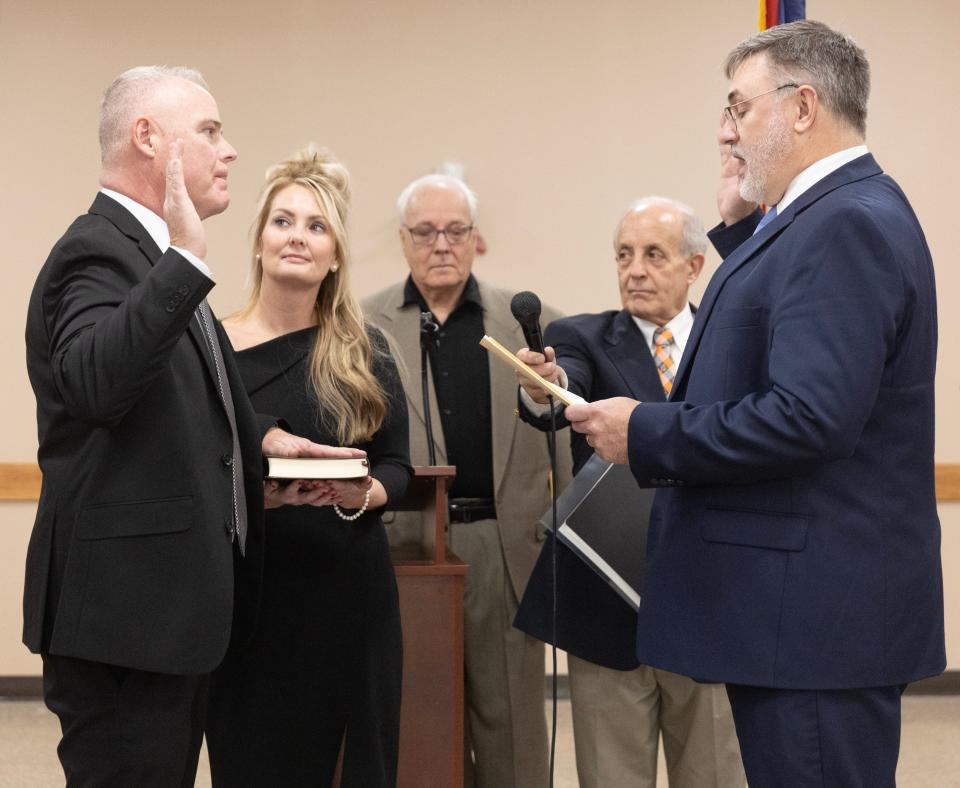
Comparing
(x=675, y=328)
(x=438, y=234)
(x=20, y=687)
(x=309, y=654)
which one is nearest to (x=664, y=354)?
(x=675, y=328)

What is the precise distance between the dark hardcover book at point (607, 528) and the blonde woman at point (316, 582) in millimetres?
390

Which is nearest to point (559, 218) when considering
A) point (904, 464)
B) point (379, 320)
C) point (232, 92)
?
point (232, 92)

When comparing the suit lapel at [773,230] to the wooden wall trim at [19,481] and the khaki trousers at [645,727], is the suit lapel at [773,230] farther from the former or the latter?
the wooden wall trim at [19,481]

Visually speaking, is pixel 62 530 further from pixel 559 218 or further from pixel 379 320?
pixel 559 218

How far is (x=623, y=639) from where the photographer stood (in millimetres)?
2746

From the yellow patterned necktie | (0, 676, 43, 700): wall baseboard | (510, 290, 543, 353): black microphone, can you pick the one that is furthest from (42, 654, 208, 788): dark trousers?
(0, 676, 43, 700): wall baseboard

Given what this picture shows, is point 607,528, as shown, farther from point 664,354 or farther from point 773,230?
point 773,230

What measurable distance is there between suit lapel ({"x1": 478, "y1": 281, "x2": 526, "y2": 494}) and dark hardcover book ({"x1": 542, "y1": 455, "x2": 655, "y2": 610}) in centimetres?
60

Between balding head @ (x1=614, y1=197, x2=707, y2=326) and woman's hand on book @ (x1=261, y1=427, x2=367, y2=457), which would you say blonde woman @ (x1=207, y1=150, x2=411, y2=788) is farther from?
balding head @ (x1=614, y1=197, x2=707, y2=326)

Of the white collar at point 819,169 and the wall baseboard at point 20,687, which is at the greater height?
the white collar at point 819,169

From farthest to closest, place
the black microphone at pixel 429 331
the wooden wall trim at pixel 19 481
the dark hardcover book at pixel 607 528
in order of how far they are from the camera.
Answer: the wooden wall trim at pixel 19 481, the black microphone at pixel 429 331, the dark hardcover book at pixel 607 528

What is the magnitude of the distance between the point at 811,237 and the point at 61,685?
1.30 metres

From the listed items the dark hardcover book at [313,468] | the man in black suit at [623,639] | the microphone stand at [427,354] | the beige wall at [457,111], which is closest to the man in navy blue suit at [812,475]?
the dark hardcover book at [313,468]

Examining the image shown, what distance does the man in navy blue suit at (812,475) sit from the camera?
1.70 meters
